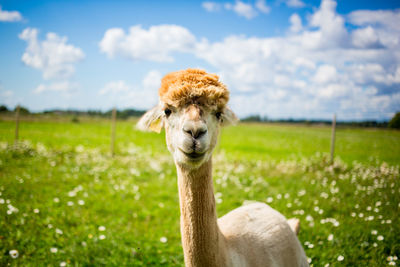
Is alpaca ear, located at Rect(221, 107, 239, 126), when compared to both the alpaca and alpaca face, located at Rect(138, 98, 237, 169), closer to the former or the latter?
the alpaca

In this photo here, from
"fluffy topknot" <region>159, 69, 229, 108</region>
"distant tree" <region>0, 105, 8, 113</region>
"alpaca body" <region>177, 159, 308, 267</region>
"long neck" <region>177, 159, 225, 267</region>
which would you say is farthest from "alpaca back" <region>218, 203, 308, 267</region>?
"distant tree" <region>0, 105, 8, 113</region>

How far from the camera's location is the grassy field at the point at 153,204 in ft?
12.6

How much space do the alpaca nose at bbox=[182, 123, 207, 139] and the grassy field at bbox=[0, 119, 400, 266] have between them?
275 cm

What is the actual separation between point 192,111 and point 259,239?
1.77 meters

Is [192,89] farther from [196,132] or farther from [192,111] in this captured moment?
[196,132]

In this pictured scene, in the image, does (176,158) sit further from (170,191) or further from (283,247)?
(170,191)

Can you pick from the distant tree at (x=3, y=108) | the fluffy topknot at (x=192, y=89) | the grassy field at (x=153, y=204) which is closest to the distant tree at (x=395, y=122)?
the grassy field at (x=153, y=204)

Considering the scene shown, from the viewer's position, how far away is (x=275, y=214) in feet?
10.5

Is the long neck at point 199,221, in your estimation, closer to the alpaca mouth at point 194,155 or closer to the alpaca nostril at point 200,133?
the alpaca mouth at point 194,155

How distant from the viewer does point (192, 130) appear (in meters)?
1.80

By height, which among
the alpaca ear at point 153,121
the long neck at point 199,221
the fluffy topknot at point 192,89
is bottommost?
the long neck at point 199,221

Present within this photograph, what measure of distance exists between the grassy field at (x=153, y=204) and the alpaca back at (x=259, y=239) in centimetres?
106

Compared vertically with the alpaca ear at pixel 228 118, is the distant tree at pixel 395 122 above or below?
above

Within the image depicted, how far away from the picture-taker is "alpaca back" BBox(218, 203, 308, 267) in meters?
2.52
